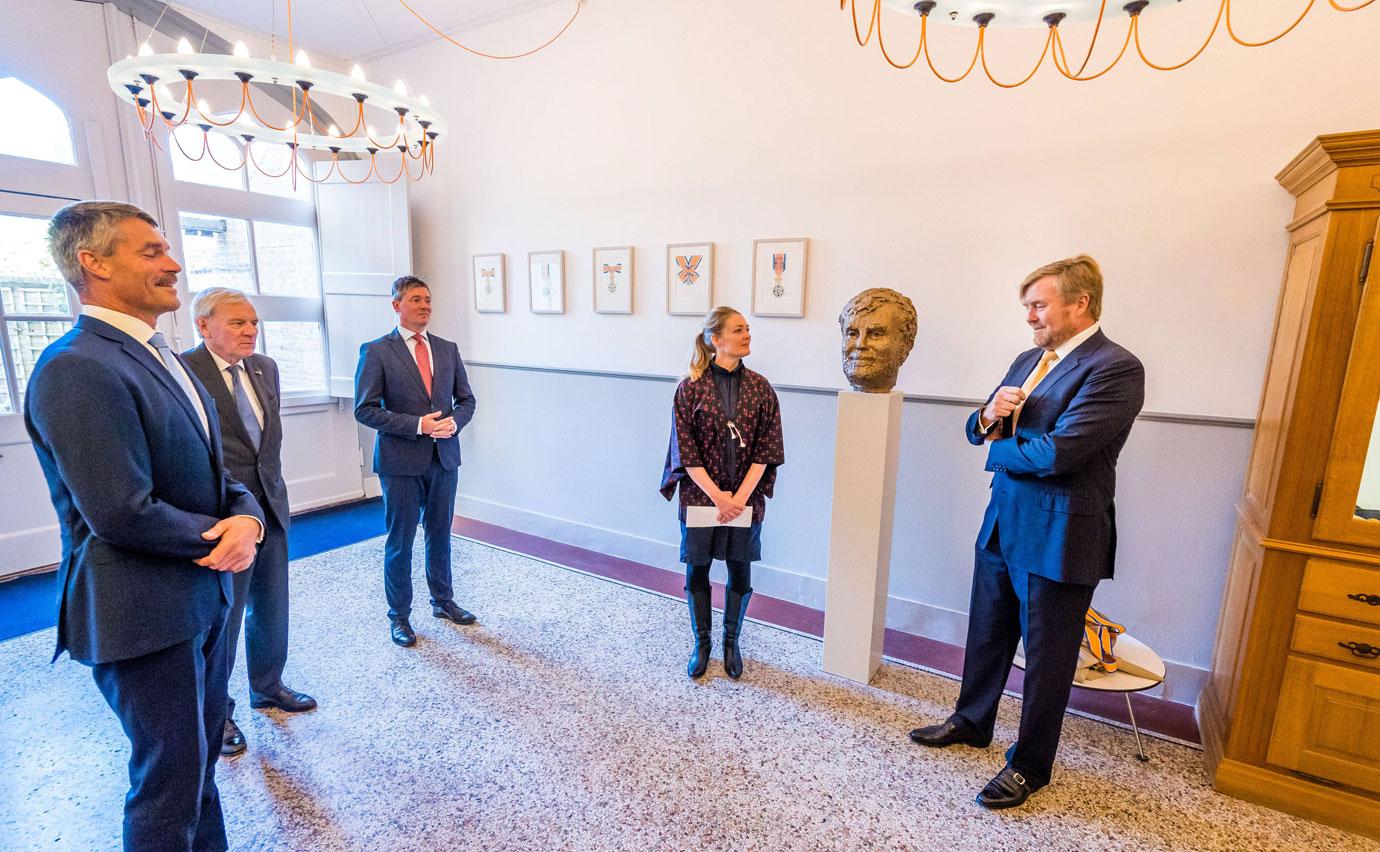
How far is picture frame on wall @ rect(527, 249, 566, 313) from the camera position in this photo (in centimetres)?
368

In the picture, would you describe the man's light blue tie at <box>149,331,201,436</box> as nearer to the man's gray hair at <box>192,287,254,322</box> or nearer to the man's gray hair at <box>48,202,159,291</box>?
the man's gray hair at <box>48,202,159,291</box>

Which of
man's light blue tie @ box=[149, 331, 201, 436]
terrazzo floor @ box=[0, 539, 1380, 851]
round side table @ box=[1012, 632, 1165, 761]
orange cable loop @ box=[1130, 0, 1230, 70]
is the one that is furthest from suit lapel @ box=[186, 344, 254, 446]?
orange cable loop @ box=[1130, 0, 1230, 70]

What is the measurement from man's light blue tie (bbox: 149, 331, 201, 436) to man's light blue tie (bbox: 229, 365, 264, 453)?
0.57m

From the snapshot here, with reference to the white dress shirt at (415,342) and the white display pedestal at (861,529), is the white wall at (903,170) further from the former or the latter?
the white dress shirt at (415,342)

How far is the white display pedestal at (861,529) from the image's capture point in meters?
2.30

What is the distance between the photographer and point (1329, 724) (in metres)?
1.75

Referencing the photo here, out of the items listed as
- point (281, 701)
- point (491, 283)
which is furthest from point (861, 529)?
point (491, 283)

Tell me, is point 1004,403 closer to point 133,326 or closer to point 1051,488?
point 1051,488

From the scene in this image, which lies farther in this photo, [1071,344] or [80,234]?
[1071,344]

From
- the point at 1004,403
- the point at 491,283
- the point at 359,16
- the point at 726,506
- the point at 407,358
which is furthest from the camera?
the point at 491,283

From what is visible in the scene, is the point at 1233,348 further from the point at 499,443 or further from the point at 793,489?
the point at 499,443

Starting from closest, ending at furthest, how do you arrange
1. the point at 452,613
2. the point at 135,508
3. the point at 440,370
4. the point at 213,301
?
the point at 135,508
the point at 213,301
the point at 440,370
the point at 452,613

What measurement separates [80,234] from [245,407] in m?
0.85

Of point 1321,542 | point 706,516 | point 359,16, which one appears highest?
point 359,16
